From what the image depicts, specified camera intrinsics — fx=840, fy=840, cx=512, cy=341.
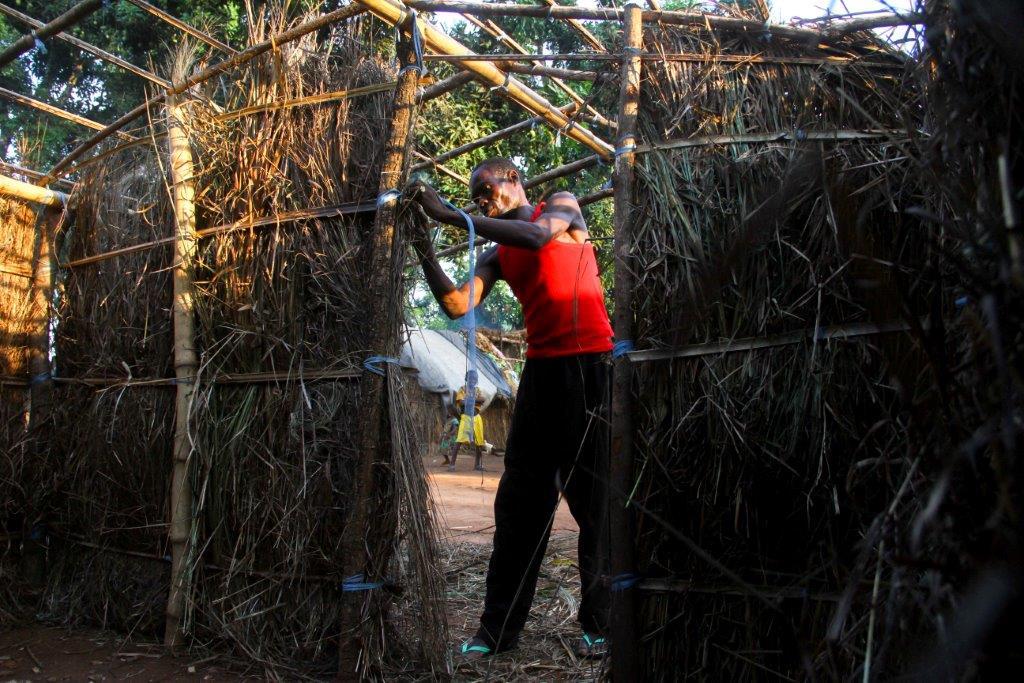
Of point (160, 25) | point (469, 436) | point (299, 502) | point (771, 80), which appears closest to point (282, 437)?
point (299, 502)

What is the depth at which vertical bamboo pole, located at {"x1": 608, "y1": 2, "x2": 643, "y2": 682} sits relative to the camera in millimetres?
2664

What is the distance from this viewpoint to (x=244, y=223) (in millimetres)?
3756

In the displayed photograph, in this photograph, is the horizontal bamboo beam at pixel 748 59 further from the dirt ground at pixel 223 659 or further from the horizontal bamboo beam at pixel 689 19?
the dirt ground at pixel 223 659

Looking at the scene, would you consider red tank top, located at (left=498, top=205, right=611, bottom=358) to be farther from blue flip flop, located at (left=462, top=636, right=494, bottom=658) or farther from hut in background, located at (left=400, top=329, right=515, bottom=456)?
hut in background, located at (left=400, top=329, right=515, bottom=456)

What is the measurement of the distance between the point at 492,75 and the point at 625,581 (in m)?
2.64

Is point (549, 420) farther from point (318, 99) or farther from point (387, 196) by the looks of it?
point (318, 99)

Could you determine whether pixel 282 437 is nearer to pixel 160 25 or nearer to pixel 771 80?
pixel 771 80

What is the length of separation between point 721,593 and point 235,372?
2323mm

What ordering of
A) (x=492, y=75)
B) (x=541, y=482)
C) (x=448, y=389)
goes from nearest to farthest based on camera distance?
(x=541, y=482) → (x=492, y=75) → (x=448, y=389)

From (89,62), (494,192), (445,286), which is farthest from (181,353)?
(89,62)

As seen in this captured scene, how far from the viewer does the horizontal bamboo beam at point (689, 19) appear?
2588 millimetres

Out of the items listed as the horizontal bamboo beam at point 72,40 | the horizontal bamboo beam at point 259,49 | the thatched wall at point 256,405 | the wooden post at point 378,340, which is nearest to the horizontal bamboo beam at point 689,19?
the wooden post at point 378,340

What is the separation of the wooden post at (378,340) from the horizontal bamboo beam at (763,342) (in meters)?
1.11

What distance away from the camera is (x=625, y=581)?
8.76ft
